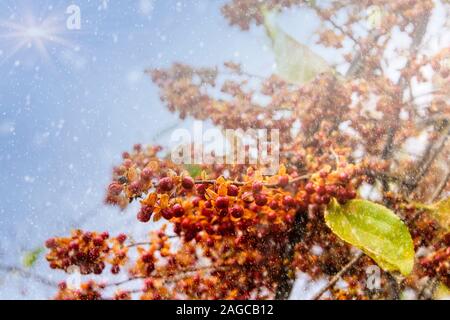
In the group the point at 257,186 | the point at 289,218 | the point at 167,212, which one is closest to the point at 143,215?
the point at 167,212

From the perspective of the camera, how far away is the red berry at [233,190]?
1.18 m

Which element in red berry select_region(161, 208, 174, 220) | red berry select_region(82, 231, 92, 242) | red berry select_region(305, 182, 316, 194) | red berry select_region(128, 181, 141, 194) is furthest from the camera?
red berry select_region(82, 231, 92, 242)

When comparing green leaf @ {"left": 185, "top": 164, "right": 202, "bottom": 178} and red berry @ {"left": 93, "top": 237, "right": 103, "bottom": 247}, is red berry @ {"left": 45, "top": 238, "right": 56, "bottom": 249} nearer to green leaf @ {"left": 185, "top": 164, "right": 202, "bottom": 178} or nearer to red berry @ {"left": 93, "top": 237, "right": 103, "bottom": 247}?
red berry @ {"left": 93, "top": 237, "right": 103, "bottom": 247}

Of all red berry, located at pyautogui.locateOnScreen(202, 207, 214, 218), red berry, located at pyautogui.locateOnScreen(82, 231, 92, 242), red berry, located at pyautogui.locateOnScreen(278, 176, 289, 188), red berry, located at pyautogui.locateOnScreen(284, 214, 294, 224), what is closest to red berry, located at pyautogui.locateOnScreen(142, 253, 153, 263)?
red berry, located at pyautogui.locateOnScreen(82, 231, 92, 242)

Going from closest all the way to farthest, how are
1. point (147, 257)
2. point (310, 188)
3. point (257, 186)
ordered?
point (257, 186)
point (310, 188)
point (147, 257)

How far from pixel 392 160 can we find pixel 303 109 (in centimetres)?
43

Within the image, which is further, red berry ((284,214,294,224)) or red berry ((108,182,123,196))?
red berry ((284,214,294,224))

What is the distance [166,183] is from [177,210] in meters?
0.13

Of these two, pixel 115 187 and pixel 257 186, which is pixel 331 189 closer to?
pixel 257 186

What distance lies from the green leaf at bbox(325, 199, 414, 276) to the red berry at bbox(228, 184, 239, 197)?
256mm

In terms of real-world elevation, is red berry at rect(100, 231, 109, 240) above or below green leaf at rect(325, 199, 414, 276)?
below

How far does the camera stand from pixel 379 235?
1146mm

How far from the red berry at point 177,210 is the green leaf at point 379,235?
0.38 metres

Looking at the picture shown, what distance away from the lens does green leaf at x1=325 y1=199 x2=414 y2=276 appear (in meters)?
1.11
